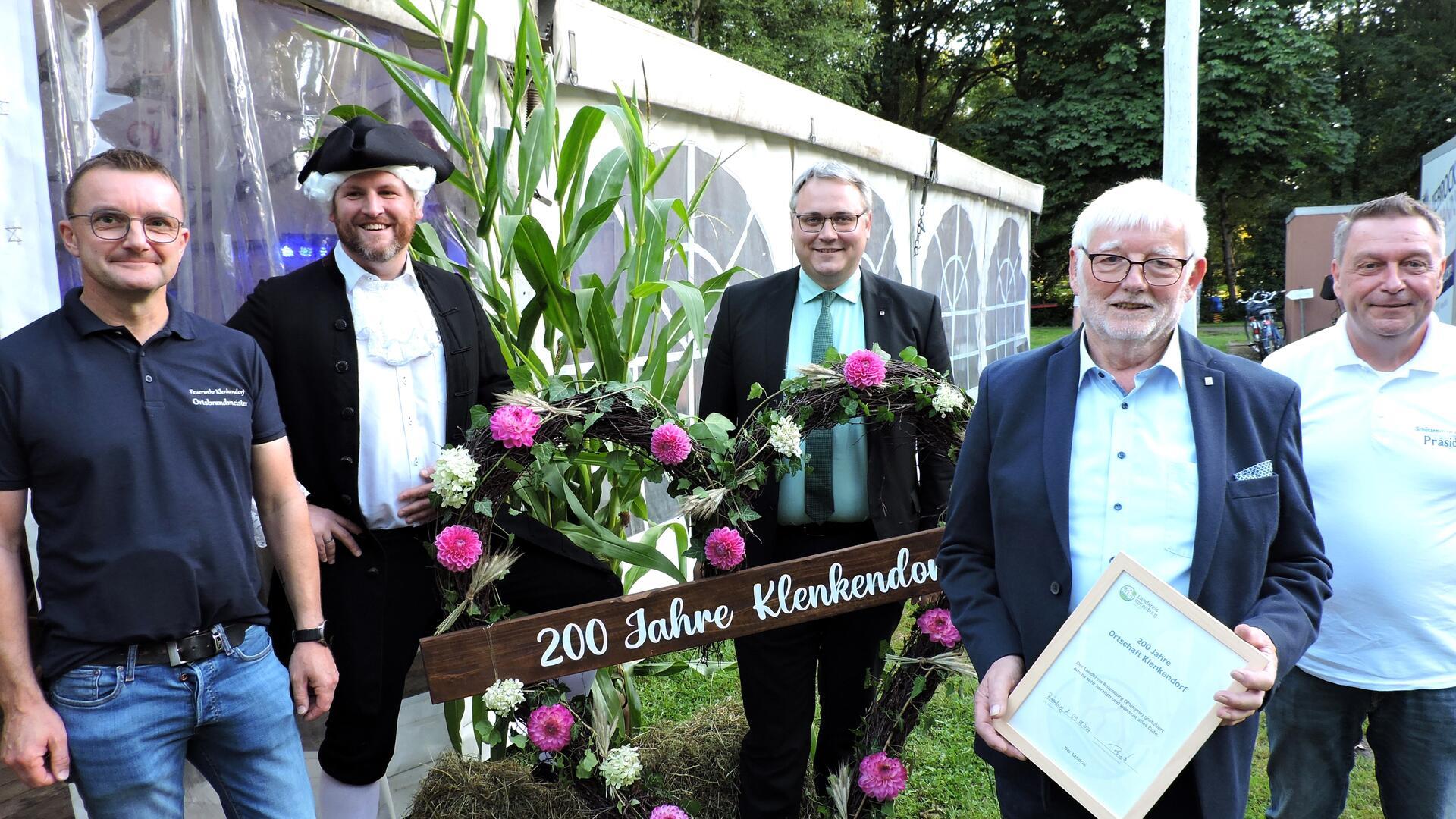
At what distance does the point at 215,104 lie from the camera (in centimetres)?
246

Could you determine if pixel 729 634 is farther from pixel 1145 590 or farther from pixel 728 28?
pixel 728 28

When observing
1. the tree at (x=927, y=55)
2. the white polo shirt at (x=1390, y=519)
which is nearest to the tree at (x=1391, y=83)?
the tree at (x=927, y=55)

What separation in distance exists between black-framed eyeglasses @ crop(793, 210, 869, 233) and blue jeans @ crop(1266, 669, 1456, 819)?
1412mm

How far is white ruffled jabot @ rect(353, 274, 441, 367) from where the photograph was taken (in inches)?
90.0

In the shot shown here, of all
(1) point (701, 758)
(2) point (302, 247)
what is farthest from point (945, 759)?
(2) point (302, 247)

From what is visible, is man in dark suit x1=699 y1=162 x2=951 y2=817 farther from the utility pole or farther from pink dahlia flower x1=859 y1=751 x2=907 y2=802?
the utility pole

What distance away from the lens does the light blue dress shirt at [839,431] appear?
255 centimetres

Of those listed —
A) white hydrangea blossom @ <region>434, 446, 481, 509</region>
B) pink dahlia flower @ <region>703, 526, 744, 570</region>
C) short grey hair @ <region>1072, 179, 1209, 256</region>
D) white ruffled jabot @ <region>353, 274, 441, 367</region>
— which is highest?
short grey hair @ <region>1072, 179, 1209, 256</region>

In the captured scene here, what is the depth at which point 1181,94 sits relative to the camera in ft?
20.0

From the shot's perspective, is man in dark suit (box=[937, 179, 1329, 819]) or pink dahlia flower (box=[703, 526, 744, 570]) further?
pink dahlia flower (box=[703, 526, 744, 570])

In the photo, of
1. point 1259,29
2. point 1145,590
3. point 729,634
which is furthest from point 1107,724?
point 1259,29

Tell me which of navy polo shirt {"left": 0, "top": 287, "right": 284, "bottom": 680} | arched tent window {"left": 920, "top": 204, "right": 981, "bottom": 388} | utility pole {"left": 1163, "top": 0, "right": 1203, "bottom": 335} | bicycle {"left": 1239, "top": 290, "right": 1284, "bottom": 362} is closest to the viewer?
navy polo shirt {"left": 0, "top": 287, "right": 284, "bottom": 680}

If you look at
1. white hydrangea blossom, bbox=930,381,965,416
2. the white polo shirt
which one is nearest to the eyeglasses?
the white polo shirt

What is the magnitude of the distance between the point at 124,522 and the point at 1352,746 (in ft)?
8.22
